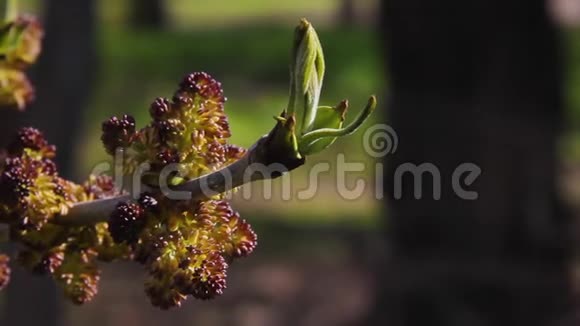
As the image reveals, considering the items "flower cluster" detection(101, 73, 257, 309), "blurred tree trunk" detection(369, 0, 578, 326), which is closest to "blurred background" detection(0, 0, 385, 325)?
"blurred tree trunk" detection(369, 0, 578, 326)

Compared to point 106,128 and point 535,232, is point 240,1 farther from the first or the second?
point 106,128

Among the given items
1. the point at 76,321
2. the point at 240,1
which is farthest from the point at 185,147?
the point at 240,1

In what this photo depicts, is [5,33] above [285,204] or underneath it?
above

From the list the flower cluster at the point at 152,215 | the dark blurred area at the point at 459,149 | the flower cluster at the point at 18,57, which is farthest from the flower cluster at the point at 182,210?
the dark blurred area at the point at 459,149

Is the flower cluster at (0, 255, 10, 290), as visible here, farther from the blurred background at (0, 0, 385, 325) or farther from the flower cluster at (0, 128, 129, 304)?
the blurred background at (0, 0, 385, 325)

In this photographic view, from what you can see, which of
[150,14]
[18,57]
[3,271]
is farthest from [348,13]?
[3,271]

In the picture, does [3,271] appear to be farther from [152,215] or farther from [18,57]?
[18,57]
